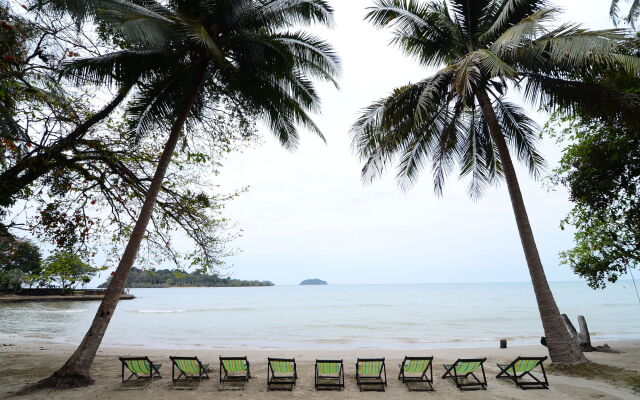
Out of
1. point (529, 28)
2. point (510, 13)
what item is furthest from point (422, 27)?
point (529, 28)

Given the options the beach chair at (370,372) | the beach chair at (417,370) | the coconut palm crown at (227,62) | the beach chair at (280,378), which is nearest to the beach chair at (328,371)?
the beach chair at (370,372)

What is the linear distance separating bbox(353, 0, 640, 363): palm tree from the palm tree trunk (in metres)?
0.02

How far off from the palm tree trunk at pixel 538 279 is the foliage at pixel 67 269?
10.7 meters

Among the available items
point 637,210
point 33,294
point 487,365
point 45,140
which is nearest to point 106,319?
point 45,140

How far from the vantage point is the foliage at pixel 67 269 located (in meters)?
8.18

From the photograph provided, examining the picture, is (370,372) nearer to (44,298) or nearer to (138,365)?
(138,365)

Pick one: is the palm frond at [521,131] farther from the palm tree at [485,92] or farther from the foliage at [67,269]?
the foliage at [67,269]

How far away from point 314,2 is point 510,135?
24.2 ft

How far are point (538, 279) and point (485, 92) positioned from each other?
519 centimetres

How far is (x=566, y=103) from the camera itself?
9070 millimetres

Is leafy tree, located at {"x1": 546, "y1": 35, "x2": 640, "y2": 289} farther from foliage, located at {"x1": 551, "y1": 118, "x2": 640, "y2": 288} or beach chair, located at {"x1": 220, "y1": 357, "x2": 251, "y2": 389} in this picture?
beach chair, located at {"x1": 220, "y1": 357, "x2": 251, "y2": 389}

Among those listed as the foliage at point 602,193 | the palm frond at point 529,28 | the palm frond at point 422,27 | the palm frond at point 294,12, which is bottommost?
the foliage at point 602,193

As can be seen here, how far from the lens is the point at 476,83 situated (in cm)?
863

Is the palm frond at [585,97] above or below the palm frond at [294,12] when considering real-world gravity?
below
